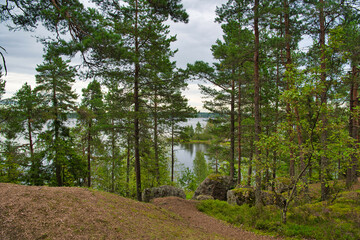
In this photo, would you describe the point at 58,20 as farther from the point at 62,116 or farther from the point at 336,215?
the point at 336,215

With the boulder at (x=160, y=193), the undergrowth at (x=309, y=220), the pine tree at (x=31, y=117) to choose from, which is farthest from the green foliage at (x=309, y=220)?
the pine tree at (x=31, y=117)

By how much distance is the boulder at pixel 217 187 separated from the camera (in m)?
12.9

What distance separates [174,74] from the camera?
11.8m

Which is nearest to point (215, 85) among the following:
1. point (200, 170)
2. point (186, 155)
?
point (200, 170)

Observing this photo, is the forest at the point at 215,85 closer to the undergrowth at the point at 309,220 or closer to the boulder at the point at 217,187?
the undergrowth at the point at 309,220

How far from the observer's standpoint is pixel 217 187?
1298 cm

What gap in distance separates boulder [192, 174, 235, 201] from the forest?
2231mm

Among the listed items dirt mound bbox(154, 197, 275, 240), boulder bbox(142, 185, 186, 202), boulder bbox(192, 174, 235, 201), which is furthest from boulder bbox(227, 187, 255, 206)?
boulder bbox(142, 185, 186, 202)

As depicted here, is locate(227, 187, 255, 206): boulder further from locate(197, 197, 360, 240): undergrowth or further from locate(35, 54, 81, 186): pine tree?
locate(35, 54, 81, 186): pine tree

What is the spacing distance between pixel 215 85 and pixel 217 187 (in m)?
6.91

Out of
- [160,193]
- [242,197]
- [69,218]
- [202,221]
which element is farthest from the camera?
[160,193]

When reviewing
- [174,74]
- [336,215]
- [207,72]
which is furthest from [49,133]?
[336,215]

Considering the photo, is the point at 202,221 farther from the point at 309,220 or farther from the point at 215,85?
the point at 215,85

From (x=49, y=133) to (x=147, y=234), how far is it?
11643 mm
